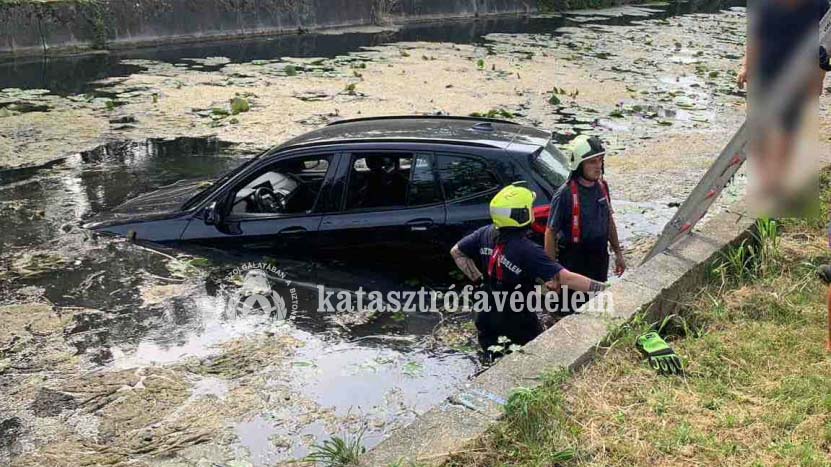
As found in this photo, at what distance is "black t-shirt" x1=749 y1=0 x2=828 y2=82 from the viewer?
472 centimetres

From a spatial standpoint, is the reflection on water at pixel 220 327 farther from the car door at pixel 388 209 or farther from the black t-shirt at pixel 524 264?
the black t-shirt at pixel 524 264

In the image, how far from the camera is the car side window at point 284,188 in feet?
23.2

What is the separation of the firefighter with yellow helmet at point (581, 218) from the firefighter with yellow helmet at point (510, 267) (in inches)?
17.1

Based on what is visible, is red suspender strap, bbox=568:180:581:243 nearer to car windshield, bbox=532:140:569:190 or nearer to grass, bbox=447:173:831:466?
car windshield, bbox=532:140:569:190

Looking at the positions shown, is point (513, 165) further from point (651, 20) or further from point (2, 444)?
point (651, 20)

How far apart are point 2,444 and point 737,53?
19828 millimetres

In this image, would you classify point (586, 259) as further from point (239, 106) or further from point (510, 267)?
point (239, 106)

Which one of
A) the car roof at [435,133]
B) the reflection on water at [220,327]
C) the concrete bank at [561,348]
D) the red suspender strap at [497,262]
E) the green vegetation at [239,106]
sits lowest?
the reflection on water at [220,327]

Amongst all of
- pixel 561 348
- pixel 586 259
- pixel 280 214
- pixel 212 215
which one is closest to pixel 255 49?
pixel 212 215

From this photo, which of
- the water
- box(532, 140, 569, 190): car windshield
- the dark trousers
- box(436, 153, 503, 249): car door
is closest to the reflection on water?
box(436, 153, 503, 249): car door

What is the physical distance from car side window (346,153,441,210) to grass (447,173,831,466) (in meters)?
2.32

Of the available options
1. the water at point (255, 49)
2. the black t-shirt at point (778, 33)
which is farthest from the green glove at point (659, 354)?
the water at point (255, 49)

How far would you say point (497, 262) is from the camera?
17.6ft

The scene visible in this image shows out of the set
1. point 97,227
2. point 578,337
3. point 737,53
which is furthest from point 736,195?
point 737,53
